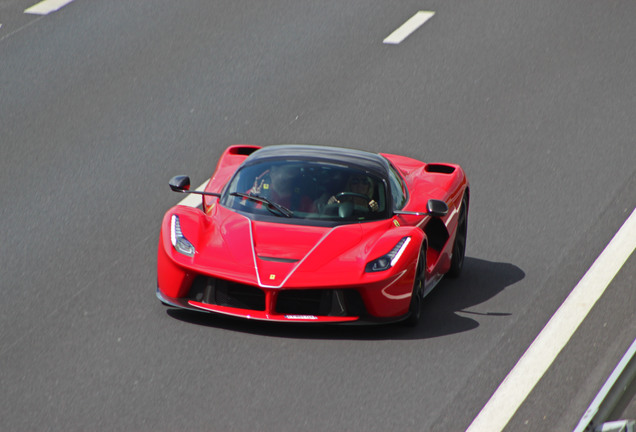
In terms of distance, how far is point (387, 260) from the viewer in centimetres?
877

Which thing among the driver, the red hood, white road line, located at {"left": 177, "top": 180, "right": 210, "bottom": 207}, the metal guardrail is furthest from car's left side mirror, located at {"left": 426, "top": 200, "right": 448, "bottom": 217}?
the metal guardrail

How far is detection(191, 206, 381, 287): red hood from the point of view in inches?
334

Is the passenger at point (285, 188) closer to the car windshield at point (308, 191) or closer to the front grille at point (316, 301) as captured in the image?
the car windshield at point (308, 191)

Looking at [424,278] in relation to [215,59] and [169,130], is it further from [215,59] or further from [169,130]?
[215,59]

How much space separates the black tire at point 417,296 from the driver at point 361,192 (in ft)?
2.05

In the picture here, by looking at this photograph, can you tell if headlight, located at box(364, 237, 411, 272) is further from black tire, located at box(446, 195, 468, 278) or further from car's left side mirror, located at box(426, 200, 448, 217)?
black tire, located at box(446, 195, 468, 278)

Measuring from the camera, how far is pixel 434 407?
763 centimetres

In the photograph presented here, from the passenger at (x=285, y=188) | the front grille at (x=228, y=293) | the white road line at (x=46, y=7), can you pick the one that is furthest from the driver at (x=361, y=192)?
the white road line at (x=46, y=7)

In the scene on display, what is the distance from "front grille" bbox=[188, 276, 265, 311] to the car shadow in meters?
0.23

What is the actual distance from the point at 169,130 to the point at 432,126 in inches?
122

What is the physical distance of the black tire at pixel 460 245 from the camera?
409 inches

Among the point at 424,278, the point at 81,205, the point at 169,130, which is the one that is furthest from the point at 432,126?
the point at 424,278

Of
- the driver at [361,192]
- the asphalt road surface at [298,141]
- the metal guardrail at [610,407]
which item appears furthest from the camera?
the driver at [361,192]

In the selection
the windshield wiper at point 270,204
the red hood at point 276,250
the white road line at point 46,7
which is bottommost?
the white road line at point 46,7
